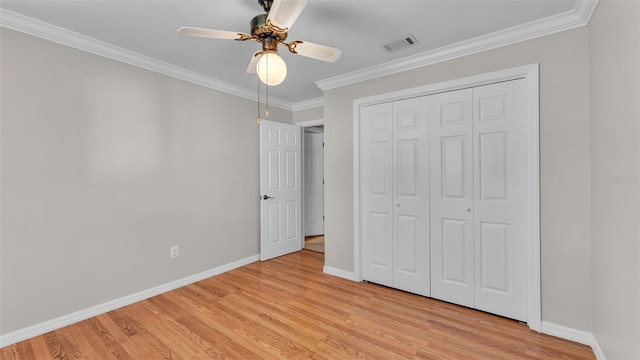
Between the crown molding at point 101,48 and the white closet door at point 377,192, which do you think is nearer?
the crown molding at point 101,48

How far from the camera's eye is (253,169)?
3936 millimetres

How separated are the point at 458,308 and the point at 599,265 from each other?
112cm

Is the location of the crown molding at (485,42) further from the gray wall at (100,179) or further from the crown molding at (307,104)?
the gray wall at (100,179)

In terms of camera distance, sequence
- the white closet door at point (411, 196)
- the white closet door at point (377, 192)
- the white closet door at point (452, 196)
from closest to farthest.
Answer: the white closet door at point (452, 196), the white closet door at point (411, 196), the white closet door at point (377, 192)

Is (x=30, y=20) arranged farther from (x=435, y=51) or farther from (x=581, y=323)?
(x=581, y=323)

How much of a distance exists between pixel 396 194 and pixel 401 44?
145 centimetres

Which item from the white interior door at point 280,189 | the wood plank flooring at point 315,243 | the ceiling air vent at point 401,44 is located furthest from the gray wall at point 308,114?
the wood plank flooring at point 315,243

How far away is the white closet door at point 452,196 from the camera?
253 cm

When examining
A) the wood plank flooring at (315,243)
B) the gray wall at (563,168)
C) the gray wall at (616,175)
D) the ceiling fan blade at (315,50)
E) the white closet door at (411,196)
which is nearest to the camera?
the gray wall at (616,175)

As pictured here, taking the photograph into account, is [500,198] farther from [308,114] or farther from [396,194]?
[308,114]

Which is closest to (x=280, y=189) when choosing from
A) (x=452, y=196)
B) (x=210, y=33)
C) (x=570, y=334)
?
(x=452, y=196)

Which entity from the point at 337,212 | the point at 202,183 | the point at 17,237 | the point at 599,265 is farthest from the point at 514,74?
the point at 17,237

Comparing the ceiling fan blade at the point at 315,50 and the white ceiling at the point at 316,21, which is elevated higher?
the white ceiling at the point at 316,21

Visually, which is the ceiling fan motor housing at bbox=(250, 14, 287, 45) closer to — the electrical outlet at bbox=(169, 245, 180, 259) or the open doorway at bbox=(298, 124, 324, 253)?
the electrical outlet at bbox=(169, 245, 180, 259)
